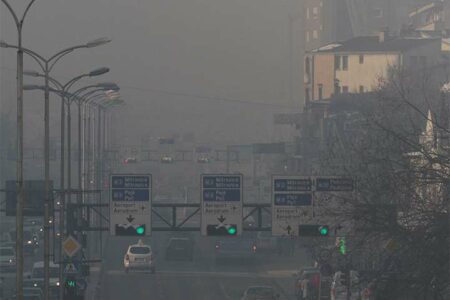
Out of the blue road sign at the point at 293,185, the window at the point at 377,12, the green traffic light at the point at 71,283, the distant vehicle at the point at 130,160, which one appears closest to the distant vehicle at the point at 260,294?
the blue road sign at the point at 293,185

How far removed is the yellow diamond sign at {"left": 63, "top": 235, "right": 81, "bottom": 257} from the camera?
120 ft

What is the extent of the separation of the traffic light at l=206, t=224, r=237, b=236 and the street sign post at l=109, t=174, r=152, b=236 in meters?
1.91

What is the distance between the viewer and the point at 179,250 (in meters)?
71.4

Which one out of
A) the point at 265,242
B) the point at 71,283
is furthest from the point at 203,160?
the point at 71,283

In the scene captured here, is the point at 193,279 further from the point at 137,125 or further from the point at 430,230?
the point at 137,125

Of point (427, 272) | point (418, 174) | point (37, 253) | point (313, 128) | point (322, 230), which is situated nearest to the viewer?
point (427, 272)

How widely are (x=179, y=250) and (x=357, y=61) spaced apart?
4383cm

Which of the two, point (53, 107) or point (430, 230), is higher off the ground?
point (53, 107)

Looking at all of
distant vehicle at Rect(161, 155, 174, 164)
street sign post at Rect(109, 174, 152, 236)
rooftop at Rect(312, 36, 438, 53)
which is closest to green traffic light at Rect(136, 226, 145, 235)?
street sign post at Rect(109, 174, 152, 236)

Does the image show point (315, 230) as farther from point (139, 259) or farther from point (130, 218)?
point (139, 259)

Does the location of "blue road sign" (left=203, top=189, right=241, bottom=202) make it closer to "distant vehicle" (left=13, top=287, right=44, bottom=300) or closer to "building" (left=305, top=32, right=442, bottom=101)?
"distant vehicle" (left=13, top=287, right=44, bottom=300)

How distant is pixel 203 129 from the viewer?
14375 cm

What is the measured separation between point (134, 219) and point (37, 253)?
36.2 meters

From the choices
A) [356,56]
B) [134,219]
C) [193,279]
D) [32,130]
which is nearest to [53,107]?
[32,130]
